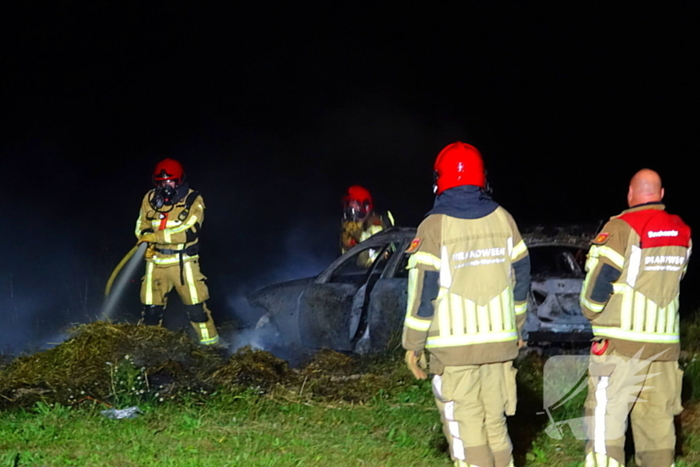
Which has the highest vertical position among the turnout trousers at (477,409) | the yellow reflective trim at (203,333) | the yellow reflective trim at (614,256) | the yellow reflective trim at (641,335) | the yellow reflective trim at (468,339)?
the yellow reflective trim at (614,256)

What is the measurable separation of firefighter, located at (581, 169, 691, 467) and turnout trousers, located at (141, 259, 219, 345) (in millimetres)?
4703

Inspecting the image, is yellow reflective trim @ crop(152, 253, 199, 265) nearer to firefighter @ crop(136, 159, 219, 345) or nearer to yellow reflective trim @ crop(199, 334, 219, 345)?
firefighter @ crop(136, 159, 219, 345)

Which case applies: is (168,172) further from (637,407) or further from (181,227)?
(637,407)

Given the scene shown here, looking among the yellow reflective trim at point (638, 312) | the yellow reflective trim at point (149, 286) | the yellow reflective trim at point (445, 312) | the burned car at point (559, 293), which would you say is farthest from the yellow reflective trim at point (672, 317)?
the yellow reflective trim at point (149, 286)

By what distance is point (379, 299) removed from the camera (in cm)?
737

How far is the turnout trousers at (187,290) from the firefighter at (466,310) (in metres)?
4.61

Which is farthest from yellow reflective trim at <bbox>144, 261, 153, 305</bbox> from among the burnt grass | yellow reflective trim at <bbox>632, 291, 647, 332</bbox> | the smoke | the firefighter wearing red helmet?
yellow reflective trim at <bbox>632, 291, 647, 332</bbox>

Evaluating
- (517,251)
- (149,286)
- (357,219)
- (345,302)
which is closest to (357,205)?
(357,219)

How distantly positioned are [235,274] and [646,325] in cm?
1342

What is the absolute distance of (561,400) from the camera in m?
5.94

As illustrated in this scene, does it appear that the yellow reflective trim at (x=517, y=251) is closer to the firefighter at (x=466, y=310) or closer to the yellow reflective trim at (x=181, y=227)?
the firefighter at (x=466, y=310)

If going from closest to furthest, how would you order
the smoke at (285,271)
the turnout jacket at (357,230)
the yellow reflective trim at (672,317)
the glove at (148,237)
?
the yellow reflective trim at (672,317) → the glove at (148,237) → the smoke at (285,271) → the turnout jacket at (357,230)

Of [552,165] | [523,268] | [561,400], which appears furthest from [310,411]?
[552,165]

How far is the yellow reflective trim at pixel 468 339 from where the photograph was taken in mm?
3680
